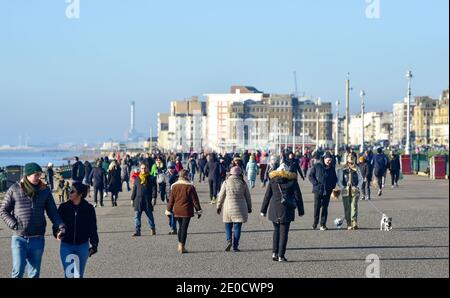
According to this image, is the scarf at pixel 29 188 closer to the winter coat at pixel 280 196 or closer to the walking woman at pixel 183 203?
the winter coat at pixel 280 196

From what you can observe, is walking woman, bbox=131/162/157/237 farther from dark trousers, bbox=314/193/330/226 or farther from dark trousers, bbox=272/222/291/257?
dark trousers, bbox=272/222/291/257

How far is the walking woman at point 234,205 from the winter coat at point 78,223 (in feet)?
16.8

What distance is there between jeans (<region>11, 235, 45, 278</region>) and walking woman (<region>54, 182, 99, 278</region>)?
262 mm

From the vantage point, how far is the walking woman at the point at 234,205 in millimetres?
16766

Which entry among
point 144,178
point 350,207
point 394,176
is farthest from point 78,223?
point 394,176

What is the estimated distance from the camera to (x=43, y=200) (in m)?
11.5

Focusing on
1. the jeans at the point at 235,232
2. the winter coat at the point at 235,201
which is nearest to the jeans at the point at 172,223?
the winter coat at the point at 235,201

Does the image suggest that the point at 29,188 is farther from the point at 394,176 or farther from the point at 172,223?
the point at 394,176

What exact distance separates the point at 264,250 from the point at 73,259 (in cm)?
561

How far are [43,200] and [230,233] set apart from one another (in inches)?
225
